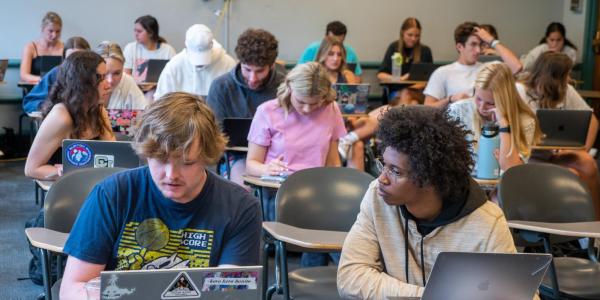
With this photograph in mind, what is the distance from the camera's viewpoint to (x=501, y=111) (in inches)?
165

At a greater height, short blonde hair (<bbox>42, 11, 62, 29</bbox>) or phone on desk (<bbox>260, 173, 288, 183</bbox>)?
short blonde hair (<bbox>42, 11, 62, 29</bbox>)

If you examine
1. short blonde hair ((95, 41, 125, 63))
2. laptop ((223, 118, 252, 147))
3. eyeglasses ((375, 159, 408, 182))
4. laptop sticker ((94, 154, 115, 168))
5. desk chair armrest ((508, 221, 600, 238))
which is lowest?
desk chair armrest ((508, 221, 600, 238))

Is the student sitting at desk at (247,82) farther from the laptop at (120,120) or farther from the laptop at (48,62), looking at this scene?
the laptop at (48,62)

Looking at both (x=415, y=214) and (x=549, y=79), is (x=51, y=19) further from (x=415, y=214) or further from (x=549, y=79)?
(x=415, y=214)

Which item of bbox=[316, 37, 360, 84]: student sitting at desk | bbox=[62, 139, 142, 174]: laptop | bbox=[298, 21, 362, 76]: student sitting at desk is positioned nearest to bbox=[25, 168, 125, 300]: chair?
bbox=[62, 139, 142, 174]: laptop

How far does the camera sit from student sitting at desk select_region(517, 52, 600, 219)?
5191 mm

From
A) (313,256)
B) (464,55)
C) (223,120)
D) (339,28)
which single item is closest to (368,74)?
(339,28)

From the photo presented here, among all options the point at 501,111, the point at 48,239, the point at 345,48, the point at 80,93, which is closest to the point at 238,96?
the point at 80,93

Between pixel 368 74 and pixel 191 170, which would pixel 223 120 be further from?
pixel 368 74

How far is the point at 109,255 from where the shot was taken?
2025mm

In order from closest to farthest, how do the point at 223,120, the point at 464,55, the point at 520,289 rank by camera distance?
the point at 520,289 < the point at 223,120 < the point at 464,55

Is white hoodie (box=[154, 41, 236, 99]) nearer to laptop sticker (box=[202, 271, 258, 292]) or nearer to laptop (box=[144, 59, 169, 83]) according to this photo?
laptop (box=[144, 59, 169, 83])

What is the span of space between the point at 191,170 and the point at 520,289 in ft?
2.73

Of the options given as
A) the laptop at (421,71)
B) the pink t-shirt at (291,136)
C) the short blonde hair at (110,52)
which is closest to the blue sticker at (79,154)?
the pink t-shirt at (291,136)
